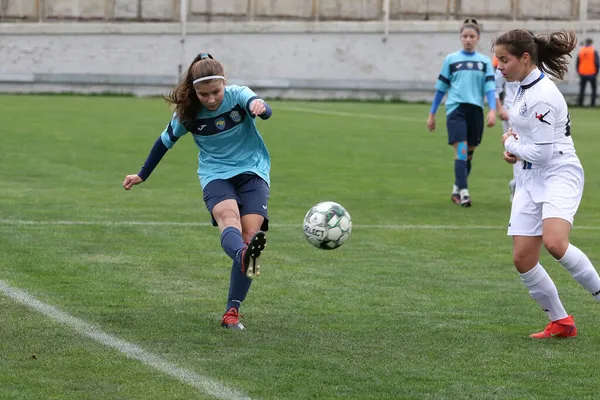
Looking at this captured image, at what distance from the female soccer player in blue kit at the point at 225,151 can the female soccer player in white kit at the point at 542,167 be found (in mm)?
1585

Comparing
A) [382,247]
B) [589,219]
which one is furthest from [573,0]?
[382,247]

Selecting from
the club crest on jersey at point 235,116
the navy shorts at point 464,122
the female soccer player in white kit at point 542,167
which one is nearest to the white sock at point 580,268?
the female soccer player in white kit at point 542,167

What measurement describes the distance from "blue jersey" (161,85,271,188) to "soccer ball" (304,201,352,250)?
0.41 meters

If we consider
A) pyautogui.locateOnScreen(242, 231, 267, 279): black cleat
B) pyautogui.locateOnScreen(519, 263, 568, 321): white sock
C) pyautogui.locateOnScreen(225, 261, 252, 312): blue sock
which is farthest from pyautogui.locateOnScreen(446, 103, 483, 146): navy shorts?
pyautogui.locateOnScreen(242, 231, 267, 279): black cleat

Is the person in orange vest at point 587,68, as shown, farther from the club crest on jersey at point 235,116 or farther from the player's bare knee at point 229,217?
the player's bare knee at point 229,217

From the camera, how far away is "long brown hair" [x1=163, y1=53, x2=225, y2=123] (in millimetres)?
7180

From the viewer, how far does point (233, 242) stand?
276 inches

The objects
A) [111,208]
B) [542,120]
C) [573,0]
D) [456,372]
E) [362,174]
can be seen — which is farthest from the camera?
[573,0]

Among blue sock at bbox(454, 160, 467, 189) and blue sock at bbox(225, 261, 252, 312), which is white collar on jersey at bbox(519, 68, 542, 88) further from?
blue sock at bbox(454, 160, 467, 189)

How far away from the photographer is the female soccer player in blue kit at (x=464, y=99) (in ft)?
48.2

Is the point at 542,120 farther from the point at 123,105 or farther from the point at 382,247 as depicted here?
the point at 123,105

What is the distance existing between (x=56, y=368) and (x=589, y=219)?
8.76m

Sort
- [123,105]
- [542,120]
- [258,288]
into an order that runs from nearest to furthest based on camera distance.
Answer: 1. [542,120]
2. [258,288]
3. [123,105]

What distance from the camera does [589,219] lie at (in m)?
13.5
